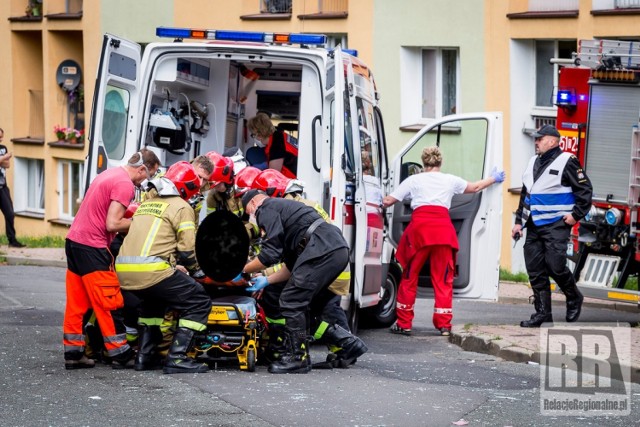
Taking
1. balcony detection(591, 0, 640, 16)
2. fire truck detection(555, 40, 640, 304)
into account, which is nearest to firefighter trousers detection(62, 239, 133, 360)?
fire truck detection(555, 40, 640, 304)

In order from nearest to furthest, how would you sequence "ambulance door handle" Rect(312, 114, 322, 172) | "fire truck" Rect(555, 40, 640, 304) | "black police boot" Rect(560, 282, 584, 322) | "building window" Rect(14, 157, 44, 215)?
"ambulance door handle" Rect(312, 114, 322, 172) → "black police boot" Rect(560, 282, 584, 322) → "fire truck" Rect(555, 40, 640, 304) → "building window" Rect(14, 157, 44, 215)

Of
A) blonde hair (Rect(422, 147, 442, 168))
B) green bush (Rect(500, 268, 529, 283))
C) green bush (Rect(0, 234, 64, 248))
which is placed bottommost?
green bush (Rect(0, 234, 64, 248))

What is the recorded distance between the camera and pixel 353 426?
7.78 metres

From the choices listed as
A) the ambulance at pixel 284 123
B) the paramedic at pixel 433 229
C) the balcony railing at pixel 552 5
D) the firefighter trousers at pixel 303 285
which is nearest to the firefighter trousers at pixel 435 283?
the paramedic at pixel 433 229

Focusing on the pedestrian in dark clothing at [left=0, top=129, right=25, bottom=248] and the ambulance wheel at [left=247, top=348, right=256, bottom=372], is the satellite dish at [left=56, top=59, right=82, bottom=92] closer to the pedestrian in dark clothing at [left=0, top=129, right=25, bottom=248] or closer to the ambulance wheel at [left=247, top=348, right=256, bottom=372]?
the pedestrian in dark clothing at [left=0, top=129, right=25, bottom=248]

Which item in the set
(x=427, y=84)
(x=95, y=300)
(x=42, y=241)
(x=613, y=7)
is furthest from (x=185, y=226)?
(x=42, y=241)

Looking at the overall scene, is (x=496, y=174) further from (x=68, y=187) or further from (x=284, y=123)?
(x=68, y=187)

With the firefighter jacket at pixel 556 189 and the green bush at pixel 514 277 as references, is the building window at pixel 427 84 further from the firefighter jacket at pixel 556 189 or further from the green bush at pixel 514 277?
the firefighter jacket at pixel 556 189

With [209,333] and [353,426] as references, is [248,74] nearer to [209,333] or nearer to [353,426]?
[209,333]

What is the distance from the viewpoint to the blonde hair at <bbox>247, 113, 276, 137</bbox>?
12.2m

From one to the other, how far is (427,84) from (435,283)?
10.1 metres

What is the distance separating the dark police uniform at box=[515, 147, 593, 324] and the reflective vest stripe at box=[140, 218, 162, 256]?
4297mm

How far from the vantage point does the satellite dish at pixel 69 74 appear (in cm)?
2798

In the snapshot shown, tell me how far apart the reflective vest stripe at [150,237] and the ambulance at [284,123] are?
4.69 ft
